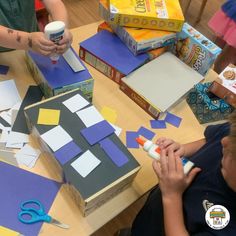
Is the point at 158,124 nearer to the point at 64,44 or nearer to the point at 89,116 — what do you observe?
the point at 89,116

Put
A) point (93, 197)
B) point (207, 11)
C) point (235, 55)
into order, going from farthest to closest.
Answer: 1. point (207, 11)
2. point (235, 55)
3. point (93, 197)

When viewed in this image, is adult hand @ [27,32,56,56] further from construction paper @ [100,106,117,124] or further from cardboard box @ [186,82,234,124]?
cardboard box @ [186,82,234,124]

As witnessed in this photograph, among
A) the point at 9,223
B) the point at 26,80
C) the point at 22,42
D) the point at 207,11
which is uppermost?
the point at 22,42

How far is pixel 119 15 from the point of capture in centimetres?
111

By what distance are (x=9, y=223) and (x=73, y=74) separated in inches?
18.7

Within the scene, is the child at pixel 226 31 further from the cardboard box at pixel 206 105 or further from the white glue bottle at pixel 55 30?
the white glue bottle at pixel 55 30

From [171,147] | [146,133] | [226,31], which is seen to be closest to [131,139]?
[146,133]

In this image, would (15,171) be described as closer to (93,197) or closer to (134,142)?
(93,197)

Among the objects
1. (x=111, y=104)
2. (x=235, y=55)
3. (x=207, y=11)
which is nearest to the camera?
(x=111, y=104)

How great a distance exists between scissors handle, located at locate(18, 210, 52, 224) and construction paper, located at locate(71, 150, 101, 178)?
15 cm

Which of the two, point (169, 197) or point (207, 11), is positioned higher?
point (169, 197)

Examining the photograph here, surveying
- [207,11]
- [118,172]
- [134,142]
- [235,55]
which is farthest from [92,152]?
[207,11]

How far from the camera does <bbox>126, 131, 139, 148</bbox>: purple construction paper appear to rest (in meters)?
0.99

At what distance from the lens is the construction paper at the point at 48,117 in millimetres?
862
